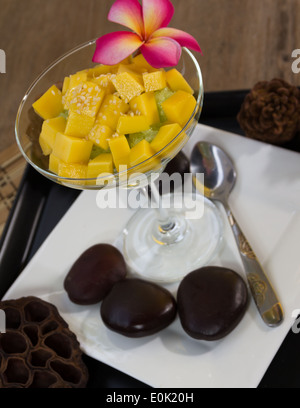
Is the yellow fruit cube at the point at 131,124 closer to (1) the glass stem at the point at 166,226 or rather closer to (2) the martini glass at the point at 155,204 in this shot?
(2) the martini glass at the point at 155,204

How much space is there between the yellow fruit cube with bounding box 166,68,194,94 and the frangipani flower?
0.03 meters

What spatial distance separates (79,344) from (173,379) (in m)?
0.17

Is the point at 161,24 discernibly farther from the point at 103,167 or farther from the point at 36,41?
the point at 36,41

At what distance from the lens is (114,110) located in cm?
83

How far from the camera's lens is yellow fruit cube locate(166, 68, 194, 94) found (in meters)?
0.85

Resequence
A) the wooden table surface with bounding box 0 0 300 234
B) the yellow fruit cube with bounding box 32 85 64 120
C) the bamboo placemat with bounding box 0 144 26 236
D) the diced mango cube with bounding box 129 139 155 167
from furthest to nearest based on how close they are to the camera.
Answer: the wooden table surface with bounding box 0 0 300 234, the bamboo placemat with bounding box 0 144 26 236, the yellow fruit cube with bounding box 32 85 64 120, the diced mango cube with bounding box 129 139 155 167

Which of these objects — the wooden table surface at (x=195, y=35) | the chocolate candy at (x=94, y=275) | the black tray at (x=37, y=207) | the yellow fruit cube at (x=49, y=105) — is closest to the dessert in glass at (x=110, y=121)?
the yellow fruit cube at (x=49, y=105)

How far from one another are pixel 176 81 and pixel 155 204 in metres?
0.30

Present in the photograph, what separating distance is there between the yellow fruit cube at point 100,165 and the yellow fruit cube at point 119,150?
0.04 ft

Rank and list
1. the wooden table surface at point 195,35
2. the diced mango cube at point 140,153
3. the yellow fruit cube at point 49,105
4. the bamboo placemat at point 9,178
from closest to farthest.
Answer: the diced mango cube at point 140,153
the yellow fruit cube at point 49,105
the bamboo placemat at point 9,178
the wooden table surface at point 195,35

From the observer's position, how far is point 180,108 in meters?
0.82

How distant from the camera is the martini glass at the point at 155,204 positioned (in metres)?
0.85

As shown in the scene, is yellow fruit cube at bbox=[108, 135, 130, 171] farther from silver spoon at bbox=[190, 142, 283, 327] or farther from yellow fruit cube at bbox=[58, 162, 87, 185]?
silver spoon at bbox=[190, 142, 283, 327]

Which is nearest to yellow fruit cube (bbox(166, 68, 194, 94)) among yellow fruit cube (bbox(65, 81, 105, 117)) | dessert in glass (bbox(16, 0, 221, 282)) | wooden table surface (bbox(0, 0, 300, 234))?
dessert in glass (bbox(16, 0, 221, 282))
